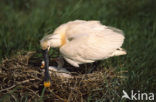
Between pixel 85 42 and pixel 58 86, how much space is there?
2.24ft

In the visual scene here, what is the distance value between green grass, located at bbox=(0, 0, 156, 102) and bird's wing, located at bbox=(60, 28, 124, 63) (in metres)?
0.51

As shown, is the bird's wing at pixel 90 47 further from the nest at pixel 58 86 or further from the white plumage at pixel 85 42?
the nest at pixel 58 86

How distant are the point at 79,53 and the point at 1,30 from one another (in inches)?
75.7

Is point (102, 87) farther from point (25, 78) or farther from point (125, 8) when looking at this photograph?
point (125, 8)

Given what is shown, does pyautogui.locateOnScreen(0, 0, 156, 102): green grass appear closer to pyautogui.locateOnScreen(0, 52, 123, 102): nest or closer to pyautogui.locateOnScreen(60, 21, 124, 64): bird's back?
pyautogui.locateOnScreen(0, 52, 123, 102): nest

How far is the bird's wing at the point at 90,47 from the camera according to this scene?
3.60 m

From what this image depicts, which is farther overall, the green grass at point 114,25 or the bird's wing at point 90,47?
the green grass at point 114,25

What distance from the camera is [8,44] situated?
4508 mm

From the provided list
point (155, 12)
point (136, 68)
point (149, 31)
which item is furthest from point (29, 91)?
point (155, 12)

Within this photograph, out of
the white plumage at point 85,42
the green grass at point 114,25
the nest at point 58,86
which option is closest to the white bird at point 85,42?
the white plumage at point 85,42

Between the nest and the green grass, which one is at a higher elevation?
the green grass

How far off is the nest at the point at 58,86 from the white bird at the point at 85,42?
0.28 m

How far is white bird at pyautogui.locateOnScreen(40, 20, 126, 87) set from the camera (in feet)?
11.8

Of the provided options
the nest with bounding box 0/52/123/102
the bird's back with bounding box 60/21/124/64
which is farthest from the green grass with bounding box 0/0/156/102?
the bird's back with bounding box 60/21/124/64
